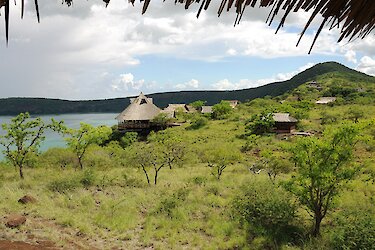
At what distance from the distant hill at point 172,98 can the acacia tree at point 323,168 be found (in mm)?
102914

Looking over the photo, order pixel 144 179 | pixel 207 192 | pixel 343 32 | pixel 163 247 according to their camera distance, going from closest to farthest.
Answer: pixel 343 32 → pixel 163 247 → pixel 207 192 → pixel 144 179

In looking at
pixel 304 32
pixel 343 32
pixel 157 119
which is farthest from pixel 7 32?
pixel 157 119

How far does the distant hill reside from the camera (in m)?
113

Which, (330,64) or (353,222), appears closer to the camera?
(353,222)

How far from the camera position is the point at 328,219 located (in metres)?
13.5

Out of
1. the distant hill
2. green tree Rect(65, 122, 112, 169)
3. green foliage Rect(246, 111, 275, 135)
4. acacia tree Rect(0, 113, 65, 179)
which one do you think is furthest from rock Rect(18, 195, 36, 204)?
the distant hill

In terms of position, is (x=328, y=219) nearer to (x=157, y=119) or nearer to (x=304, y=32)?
(x=304, y=32)

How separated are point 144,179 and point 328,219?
991cm

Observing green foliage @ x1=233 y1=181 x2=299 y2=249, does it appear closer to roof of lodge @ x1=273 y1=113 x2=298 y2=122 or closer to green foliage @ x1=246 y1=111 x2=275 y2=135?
green foliage @ x1=246 y1=111 x2=275 y2=135

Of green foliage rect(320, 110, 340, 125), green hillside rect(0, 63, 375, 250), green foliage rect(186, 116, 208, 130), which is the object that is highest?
green foliage rect(320, 110, 340, 125)

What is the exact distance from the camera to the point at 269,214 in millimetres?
12742

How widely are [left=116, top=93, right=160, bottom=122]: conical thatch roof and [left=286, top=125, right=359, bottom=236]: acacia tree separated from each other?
3401 centimetres

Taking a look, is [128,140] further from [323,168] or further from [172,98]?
[172,98]

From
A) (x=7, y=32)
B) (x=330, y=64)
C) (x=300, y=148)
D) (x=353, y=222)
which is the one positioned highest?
(x=330, y=64)
